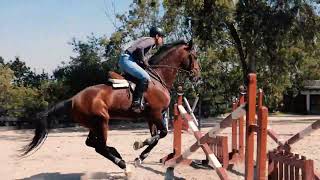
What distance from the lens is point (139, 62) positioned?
8953 mm

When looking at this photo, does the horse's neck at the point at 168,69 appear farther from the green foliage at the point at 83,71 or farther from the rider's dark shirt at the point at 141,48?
the green foliage at the point at 83,71

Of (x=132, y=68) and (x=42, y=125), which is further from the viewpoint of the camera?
(x=42, y=125)

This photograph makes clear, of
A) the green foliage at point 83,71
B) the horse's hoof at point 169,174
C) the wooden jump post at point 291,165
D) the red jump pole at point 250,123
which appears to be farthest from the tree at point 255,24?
the red jump pole at point 250,123

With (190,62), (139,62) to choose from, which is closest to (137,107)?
(139,62)

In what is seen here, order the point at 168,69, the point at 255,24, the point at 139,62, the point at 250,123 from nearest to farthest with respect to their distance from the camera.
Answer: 1. the point at 250,123
2. the point at 139,62
3. the point at 168,69
4. the point at 255,24

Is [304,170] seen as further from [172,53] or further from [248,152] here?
[172,53]

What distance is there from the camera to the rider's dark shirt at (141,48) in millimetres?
8781

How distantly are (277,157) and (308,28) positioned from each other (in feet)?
56.8

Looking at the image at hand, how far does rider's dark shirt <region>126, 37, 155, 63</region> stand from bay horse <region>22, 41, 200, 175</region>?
0.45 m

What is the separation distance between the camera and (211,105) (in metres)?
35.9

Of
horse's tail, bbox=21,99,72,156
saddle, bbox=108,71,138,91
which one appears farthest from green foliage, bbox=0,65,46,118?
saddle, bbox=108,71,138,91

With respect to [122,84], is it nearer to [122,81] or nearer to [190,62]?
[122,81]

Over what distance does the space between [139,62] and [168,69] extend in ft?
2.20

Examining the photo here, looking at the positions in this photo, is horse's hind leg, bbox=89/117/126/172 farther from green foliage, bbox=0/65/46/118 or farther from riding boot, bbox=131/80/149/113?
green foliage, bbox=0/65/46/118
